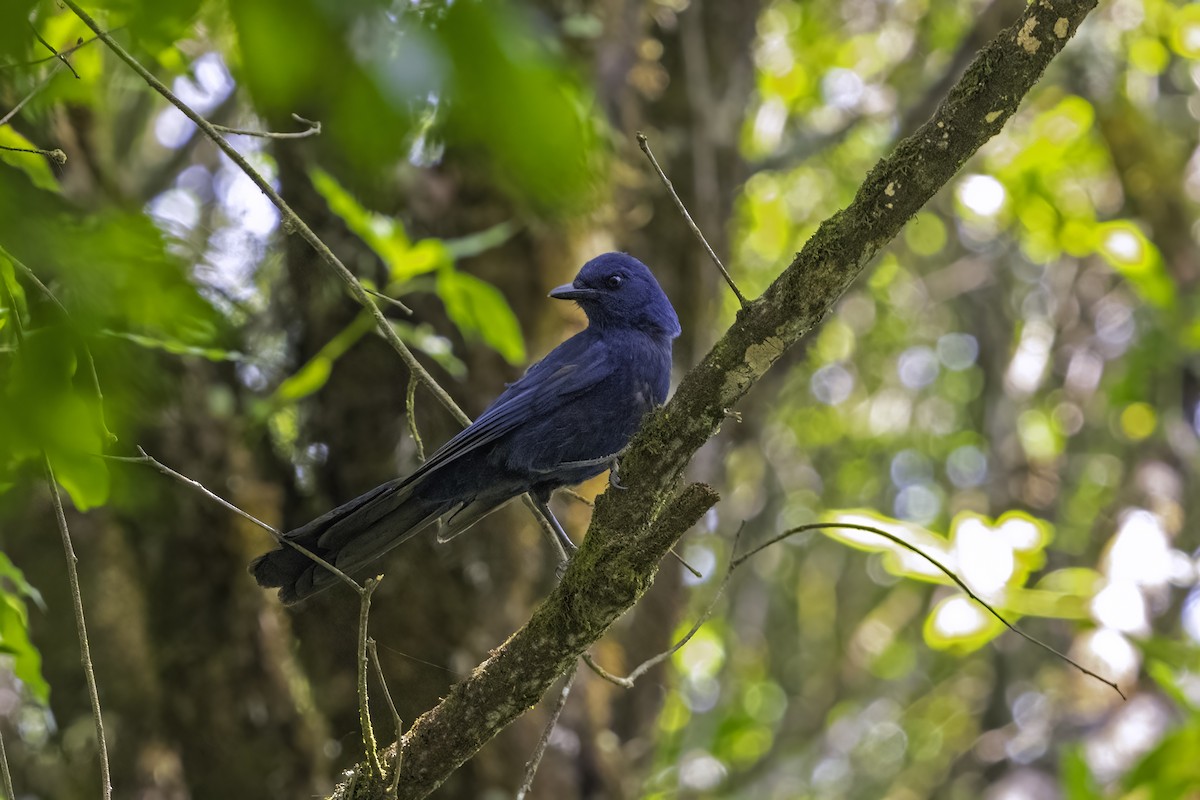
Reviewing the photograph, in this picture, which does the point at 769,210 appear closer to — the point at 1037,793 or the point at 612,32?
the point at 612,32

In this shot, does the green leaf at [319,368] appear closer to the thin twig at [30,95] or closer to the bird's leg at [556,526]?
the bird's leg at [556,526]

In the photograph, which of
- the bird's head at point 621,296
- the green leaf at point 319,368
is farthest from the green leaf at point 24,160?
the bird's head at point 621,296

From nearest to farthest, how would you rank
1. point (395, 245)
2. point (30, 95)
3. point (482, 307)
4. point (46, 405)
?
point (46, 405), point (30, 95), point (482, 307), point (395, 245)

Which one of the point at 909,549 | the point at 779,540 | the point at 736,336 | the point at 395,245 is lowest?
the point at 909,549

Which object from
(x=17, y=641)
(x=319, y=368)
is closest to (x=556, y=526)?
(x=319, y=368)

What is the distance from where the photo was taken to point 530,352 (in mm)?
5992

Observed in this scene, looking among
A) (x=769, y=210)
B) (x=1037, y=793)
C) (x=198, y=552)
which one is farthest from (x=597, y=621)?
(x=769, y=210)

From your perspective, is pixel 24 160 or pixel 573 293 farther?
pixel 573 293

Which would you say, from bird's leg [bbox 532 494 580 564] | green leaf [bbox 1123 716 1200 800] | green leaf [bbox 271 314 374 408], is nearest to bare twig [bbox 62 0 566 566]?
bird's leg [bbox 532 494 580 564]

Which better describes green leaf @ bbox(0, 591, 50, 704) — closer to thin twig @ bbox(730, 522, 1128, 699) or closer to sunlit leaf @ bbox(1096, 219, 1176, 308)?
thin twig @ bbox(730, 522, 1128, 699)

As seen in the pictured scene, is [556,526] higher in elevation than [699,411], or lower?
higher

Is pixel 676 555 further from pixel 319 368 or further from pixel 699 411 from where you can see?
pixel 319 368

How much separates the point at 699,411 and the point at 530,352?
3.39 m

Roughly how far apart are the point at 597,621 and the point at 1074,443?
8.35 m
